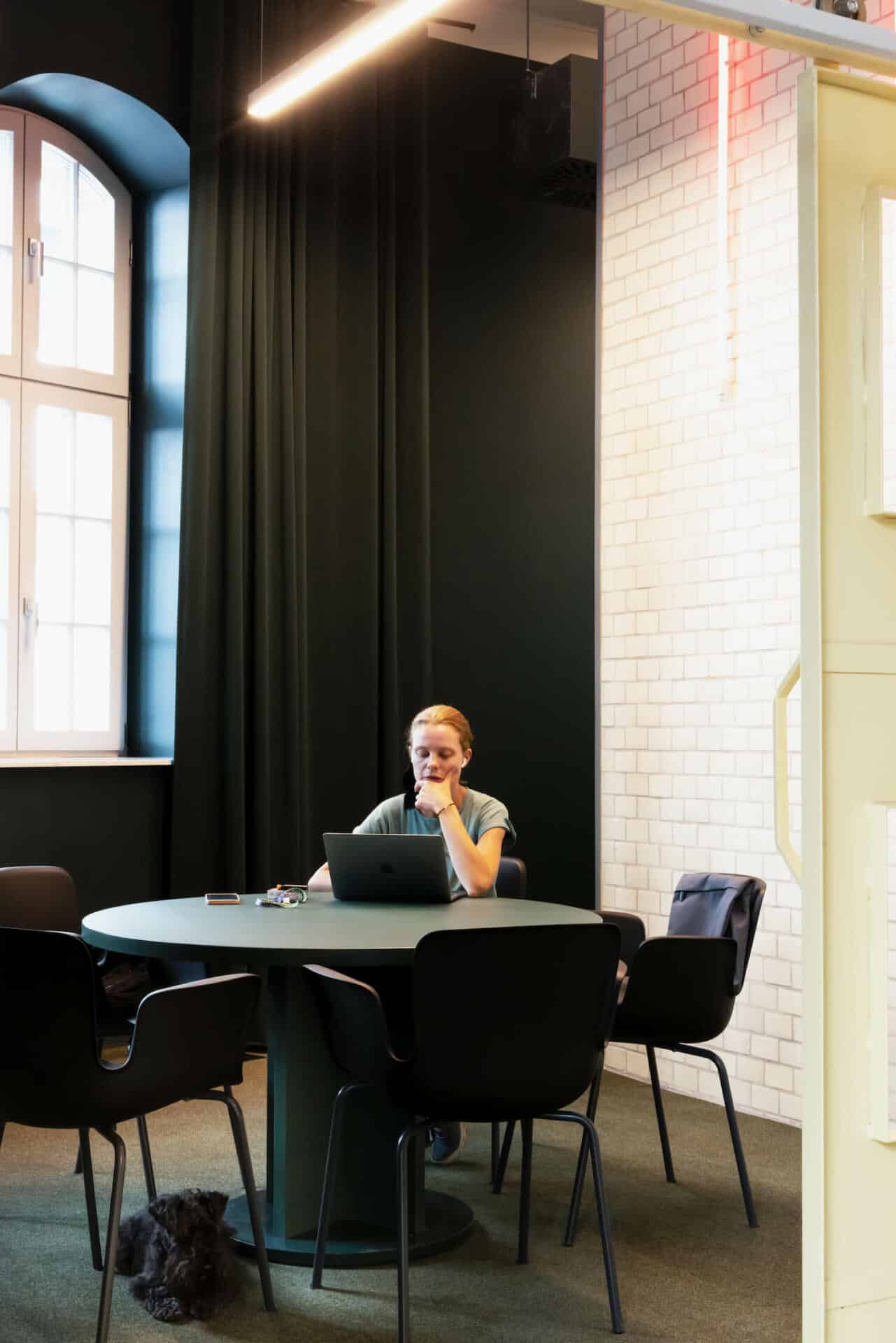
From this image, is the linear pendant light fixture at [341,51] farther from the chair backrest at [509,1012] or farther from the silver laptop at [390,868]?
the chair backrest at [509,1012]

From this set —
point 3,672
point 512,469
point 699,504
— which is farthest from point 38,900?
point 512,469

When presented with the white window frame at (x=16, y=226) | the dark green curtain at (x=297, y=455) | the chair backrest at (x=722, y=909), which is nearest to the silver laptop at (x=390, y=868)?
the chair backrest at (x=722, y=909)

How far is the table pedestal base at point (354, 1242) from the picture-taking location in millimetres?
3385

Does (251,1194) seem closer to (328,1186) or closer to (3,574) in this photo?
(328,1186)

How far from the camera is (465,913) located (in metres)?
3.63

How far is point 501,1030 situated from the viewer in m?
2.87

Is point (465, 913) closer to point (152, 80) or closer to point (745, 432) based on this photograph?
point (745, 432)

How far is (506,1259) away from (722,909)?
1092mm

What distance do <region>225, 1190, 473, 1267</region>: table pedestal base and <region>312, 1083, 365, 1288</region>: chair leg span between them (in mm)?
53

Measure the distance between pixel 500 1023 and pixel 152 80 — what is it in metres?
4.36

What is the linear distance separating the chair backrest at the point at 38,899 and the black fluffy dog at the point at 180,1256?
1.00 metres

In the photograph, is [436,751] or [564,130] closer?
[436,751]

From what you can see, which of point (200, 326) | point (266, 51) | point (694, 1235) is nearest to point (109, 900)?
point (200, 326)

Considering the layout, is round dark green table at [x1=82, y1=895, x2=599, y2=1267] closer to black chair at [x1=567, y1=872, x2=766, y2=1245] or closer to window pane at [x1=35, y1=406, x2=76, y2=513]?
black chair at [x1=567, y1=872, x2=766, y2=1245]
